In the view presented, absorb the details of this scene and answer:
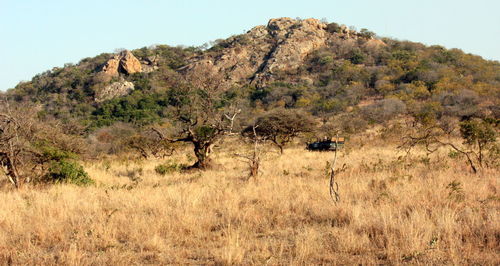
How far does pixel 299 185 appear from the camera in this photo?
973cm

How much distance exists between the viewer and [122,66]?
75500 millimetres

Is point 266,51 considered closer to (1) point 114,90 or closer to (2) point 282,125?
(1) point 114,90

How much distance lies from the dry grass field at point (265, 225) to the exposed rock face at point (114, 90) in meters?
59.0

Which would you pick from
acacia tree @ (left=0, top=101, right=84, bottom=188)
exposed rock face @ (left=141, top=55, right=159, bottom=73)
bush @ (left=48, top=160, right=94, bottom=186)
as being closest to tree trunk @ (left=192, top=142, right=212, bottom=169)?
bush @ (left=48, top=160, right=94, bottom=186)

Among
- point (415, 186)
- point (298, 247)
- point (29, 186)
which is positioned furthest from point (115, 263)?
point (29, 186)

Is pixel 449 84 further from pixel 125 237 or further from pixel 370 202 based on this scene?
pixel 125 237

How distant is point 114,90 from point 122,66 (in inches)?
398

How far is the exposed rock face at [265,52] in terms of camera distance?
7219 cm

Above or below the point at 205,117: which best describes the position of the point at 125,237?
below

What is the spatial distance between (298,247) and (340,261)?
1.89 feet

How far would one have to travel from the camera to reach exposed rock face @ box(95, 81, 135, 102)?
65438 mm

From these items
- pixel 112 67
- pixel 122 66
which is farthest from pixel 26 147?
pixel 112 67

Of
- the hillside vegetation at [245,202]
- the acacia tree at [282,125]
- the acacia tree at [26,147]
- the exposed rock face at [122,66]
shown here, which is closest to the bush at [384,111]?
the hillside vegetation at [245,202]

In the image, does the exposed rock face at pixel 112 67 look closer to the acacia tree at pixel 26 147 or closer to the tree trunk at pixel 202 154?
the acacia tree at pixel 26 147
